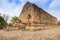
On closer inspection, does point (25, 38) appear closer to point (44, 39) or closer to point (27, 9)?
point (44, 39)

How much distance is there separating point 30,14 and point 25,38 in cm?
626

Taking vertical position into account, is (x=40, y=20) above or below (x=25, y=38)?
above

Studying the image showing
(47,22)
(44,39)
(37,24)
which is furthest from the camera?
(47,22)

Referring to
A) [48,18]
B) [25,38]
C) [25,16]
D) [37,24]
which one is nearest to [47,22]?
[48,18]

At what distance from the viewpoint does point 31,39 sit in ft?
21.0

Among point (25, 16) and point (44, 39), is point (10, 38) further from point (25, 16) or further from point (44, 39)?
point (25, 16)

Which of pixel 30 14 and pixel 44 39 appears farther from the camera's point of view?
pixel 30 14

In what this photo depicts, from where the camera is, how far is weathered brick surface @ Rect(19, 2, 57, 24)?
12.3m

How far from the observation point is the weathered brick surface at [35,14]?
40.3 feet

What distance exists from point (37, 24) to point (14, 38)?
581 cm

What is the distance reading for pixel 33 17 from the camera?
1233 cm

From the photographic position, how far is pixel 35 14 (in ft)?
40.3

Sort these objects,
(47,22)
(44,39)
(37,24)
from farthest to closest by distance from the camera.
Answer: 1. (47,22)
2. (37,24)
3. (44,39)

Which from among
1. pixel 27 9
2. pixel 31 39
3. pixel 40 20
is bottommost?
pixel 31 39
